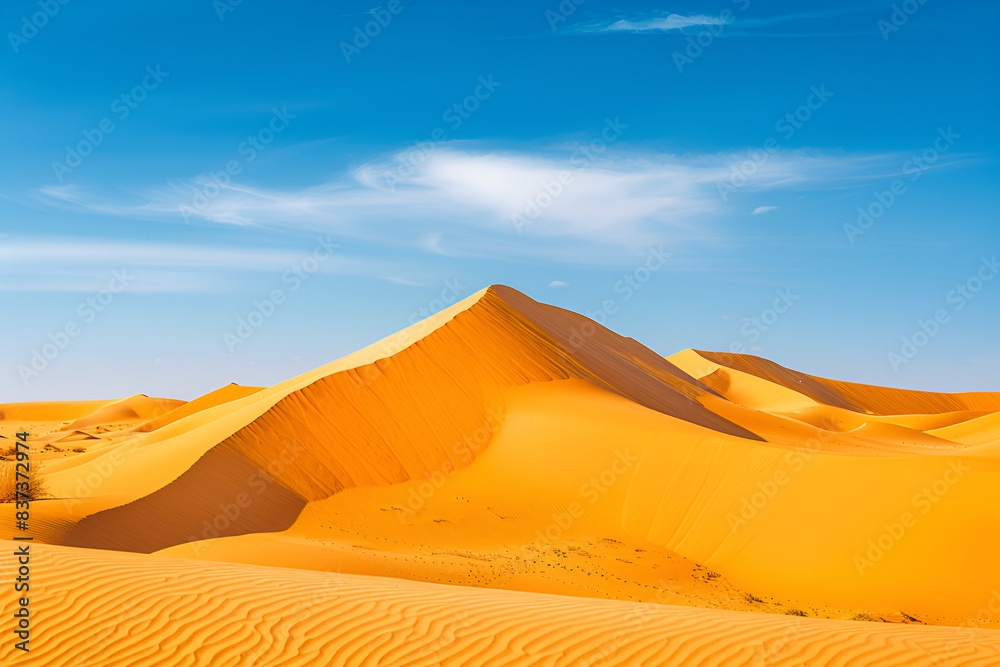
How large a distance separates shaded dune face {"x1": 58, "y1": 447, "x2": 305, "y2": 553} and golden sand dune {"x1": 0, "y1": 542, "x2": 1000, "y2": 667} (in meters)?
6.70

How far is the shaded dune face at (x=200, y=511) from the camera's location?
43.7 ft

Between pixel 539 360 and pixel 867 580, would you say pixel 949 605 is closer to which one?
pixel 867 580

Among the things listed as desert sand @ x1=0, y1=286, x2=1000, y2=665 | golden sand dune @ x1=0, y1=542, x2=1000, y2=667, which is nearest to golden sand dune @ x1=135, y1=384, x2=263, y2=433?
desert sand @ x1=0, y1=286, x2=1000, y2=665

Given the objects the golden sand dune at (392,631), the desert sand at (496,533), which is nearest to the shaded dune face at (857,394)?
the desert sand at (496,533)

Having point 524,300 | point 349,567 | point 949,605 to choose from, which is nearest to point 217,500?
point 349,567

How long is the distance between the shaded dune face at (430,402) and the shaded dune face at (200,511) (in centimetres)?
76

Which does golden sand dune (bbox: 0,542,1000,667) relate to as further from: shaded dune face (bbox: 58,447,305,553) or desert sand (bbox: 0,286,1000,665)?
shaded dune face (bbox: 58,447,305,553)

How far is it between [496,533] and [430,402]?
22.7 feet

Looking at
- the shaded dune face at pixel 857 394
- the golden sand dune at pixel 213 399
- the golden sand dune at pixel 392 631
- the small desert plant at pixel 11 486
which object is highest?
the shaded dune face at pixel 857 394

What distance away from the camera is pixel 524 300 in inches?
1342

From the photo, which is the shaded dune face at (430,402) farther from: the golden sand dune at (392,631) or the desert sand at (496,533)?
the golden sand dune at (392,631)

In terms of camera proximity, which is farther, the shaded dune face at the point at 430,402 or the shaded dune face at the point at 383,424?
the shaded dune face at the point at 430,402

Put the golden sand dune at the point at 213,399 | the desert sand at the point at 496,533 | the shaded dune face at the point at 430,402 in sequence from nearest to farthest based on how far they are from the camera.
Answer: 1. the desert sand at the point at 496,533
2. the shaded dune face at the point at 430,402
3. the golden sand dune at the point at 213,399

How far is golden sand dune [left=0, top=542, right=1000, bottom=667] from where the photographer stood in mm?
5676
